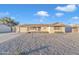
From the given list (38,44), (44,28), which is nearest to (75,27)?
(44,28)

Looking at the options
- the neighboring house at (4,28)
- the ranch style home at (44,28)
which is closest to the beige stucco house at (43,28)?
the ranch style home at (44,28)

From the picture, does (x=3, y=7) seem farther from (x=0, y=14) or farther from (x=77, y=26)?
(x=77, y=26)

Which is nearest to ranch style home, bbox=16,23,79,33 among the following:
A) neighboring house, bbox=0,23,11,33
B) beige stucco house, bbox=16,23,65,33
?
beige stucco house, bbox=16,23,65,33

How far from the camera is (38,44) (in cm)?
313

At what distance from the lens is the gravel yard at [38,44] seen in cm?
312

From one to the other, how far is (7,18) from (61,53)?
0.75 m

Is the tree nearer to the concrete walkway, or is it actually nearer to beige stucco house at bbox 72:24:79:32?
the concrete walkway

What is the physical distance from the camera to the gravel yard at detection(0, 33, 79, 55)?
3115 millimetres

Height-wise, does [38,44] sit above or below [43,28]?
below

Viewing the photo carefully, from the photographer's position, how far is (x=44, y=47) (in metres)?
3.12

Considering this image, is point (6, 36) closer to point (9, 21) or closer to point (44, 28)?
point (9, 21)

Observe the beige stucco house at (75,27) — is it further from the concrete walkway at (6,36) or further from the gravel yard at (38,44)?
the concrete walkway at (6,36)
